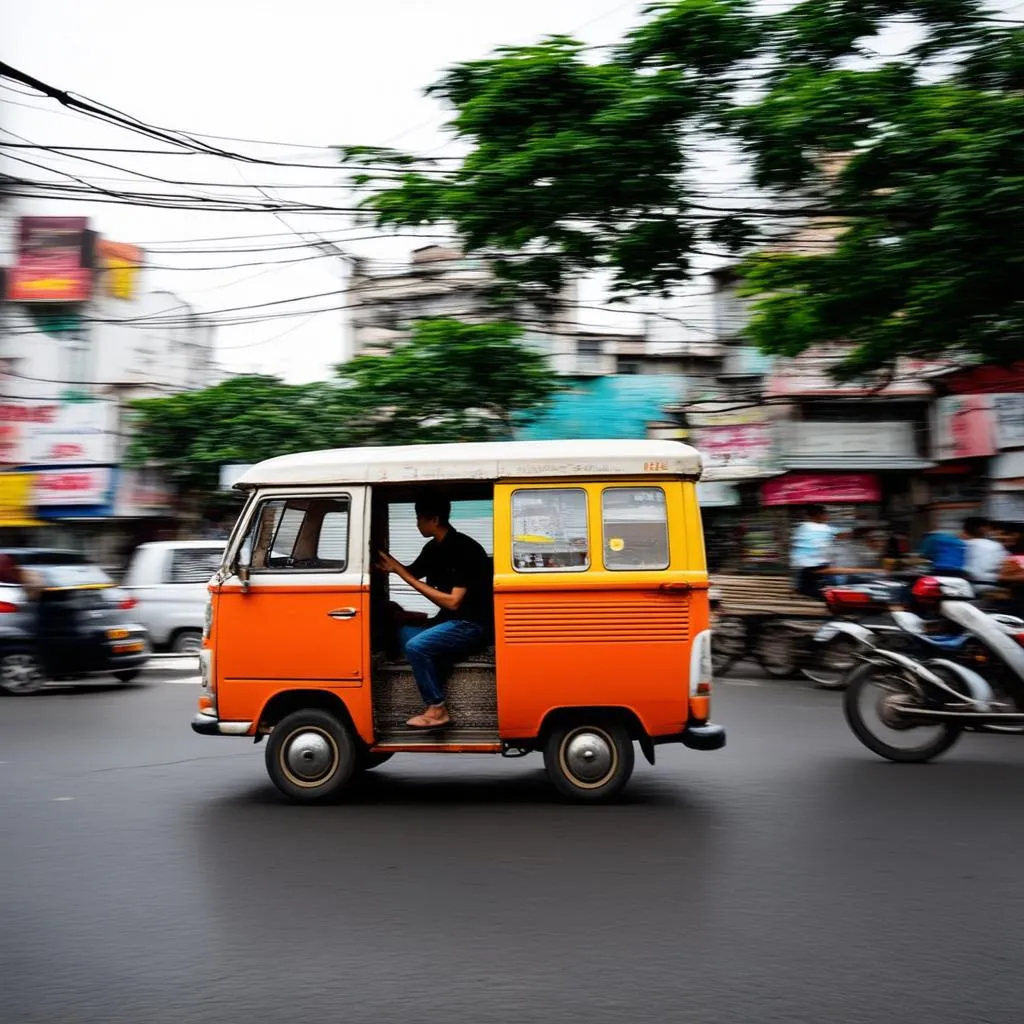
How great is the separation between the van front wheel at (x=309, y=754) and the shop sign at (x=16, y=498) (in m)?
20.4

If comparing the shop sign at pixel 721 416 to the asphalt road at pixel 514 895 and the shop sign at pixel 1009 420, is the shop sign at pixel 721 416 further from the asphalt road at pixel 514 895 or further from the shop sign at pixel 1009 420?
the asphalt road at pixel 514 895

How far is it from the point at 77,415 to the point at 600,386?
1139 cm

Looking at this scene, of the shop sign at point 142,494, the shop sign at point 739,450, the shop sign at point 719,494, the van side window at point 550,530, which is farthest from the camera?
the shop sign at point 142,494

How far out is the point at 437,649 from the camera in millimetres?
6805

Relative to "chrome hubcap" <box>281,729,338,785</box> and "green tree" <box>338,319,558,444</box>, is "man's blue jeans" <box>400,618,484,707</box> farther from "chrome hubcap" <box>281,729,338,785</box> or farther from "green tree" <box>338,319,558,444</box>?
"green tree" <box>338,319,558,444</box>

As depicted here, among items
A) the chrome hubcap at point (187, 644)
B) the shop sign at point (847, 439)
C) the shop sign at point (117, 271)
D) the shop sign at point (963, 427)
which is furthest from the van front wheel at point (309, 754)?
the shop sign at point (117, 271)

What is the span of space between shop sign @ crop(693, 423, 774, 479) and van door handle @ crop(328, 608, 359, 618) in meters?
15.1

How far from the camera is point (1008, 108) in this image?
11367mm

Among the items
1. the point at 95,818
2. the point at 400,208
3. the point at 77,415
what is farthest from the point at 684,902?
the point at 77,415

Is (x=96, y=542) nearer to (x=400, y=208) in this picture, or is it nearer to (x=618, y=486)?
(x=400, y=208)

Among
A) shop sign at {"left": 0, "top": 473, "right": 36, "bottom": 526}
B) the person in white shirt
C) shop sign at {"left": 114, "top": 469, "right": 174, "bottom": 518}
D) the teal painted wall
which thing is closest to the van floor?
the person in white shirt

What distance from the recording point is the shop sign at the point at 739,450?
2125 centimetres

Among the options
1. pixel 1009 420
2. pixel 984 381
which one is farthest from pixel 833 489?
pixel 1009 420

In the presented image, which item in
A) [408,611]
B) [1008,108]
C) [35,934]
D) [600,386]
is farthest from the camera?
[600,386]
